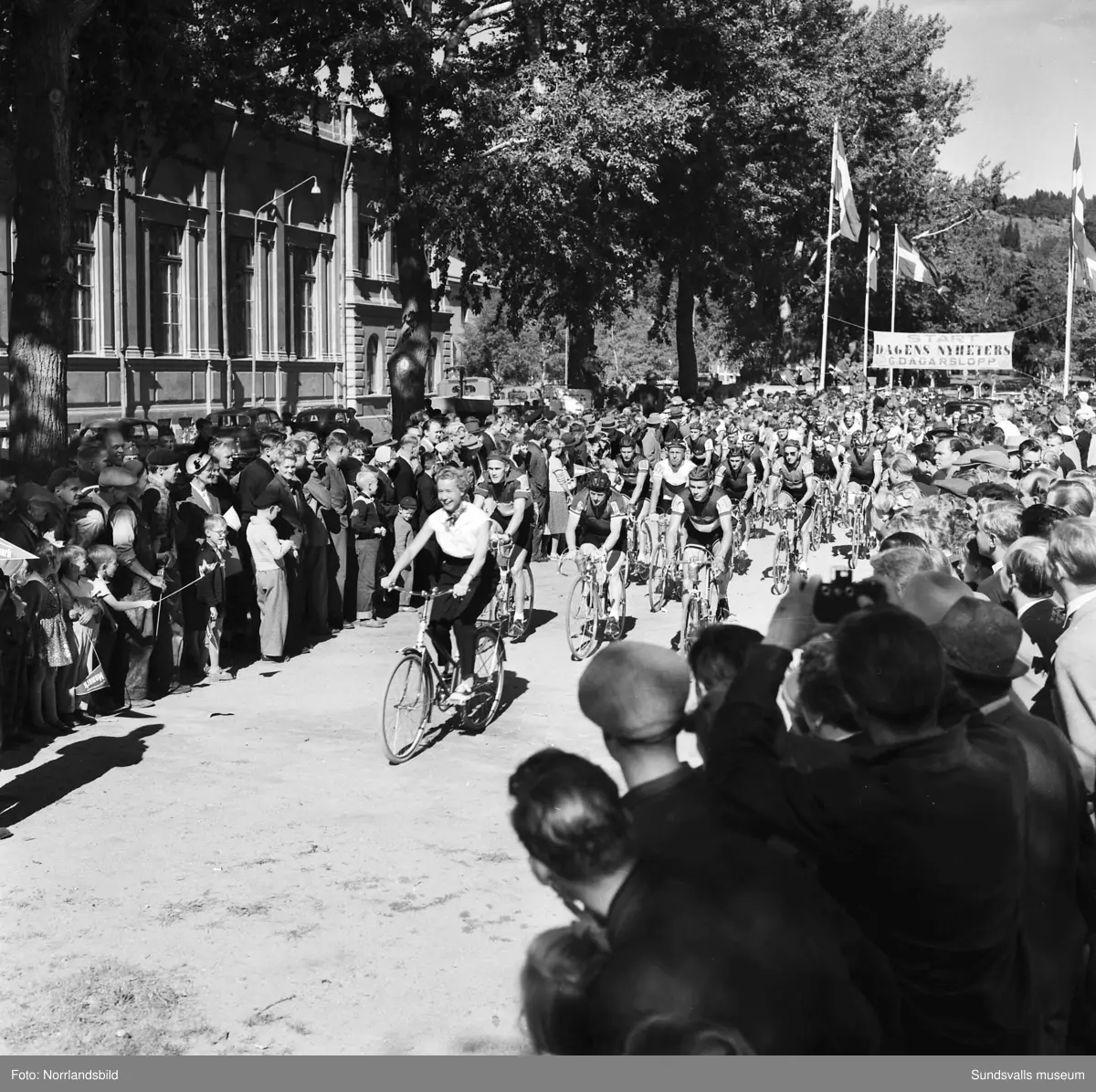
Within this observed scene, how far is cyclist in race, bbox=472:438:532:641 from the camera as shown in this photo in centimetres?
1280

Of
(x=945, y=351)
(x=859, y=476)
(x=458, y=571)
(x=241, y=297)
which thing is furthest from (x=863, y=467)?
(x=241, y=297)

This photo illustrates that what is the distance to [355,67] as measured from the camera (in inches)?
1022

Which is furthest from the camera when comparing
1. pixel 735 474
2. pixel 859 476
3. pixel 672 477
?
pixel 859 476

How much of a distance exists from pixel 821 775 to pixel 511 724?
7152 mm

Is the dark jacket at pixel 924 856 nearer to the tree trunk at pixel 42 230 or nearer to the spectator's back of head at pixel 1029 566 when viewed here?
the spectator's back of head at pixel 1029 566

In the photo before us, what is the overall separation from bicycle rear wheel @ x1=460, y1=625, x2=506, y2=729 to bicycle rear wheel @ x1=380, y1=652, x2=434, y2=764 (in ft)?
2.47

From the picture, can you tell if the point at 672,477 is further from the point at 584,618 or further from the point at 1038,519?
the point at 1038,519

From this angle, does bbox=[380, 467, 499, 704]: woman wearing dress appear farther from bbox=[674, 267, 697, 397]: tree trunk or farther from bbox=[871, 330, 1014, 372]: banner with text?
bbox=[674, 267, 697, 397]: tree trunk

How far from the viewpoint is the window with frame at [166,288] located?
1628 inches

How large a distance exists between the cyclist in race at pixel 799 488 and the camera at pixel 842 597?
500 inches

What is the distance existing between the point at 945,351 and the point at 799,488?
58.6ft

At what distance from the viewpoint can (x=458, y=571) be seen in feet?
31.4

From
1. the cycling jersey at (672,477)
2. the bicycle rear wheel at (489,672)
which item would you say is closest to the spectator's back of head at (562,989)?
the bicycle rear wheel at (489,672)

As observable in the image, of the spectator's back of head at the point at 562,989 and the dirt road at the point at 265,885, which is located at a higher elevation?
the spectator's back of head at the point at 562,989
